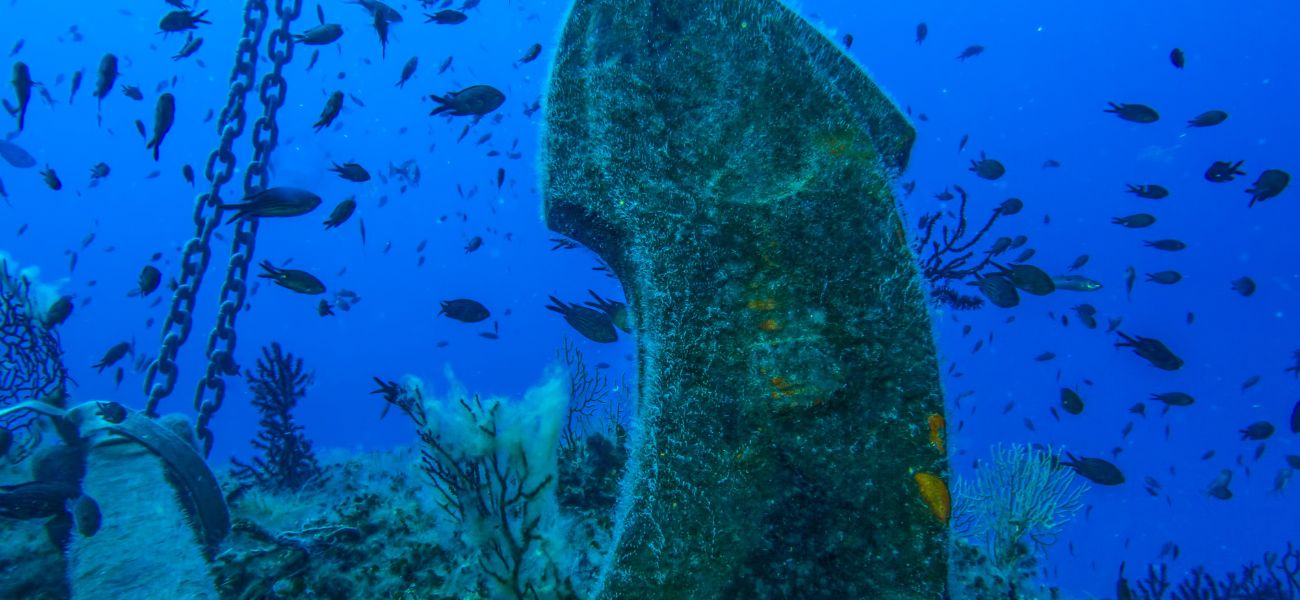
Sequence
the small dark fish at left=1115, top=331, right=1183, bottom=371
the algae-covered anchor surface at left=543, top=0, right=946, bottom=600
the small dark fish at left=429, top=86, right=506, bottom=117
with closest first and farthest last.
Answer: the algae-covered anchor surface at left=543, top=0, right=946, bottom=600
the small dark fish at left=429, top=86, right=506, bottom=117
the small dark fish at left=1115, top=331, right=1183, bottom=371

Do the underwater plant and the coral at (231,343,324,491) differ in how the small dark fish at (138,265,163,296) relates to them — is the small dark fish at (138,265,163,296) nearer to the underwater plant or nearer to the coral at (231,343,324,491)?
the coral at (231,343,324,491)

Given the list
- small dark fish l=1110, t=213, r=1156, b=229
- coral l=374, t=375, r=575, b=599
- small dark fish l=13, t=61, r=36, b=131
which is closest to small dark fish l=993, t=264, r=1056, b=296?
small dark fish l=1110, t=213, r=1156, b=229

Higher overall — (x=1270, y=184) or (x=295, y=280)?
(x=1270, y=184)

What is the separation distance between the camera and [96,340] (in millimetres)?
112500

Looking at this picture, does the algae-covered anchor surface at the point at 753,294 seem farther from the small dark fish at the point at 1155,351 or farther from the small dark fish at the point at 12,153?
the small dark fish at the point at 12,153

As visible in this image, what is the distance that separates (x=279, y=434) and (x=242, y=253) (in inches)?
126

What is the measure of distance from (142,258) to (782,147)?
139104mm

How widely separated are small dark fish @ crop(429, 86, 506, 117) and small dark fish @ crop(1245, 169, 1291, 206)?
30.6 feet

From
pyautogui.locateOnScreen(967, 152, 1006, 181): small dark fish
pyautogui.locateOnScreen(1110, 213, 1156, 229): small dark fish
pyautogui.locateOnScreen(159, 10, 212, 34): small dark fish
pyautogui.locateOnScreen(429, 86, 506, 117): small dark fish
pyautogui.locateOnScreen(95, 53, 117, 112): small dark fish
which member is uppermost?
pyautogui.locateOnScreen(967, 152, 1006, 181): small dark fish

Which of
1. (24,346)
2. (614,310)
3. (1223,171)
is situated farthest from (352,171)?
(1223,171)

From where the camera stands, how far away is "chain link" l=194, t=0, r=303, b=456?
4.70 meters

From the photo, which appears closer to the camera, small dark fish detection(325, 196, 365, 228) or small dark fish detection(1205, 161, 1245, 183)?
Answer: small dark fish detection(325, 196, 365, 228)

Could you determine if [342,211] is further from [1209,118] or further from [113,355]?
[1209,118]

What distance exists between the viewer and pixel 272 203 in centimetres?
462
